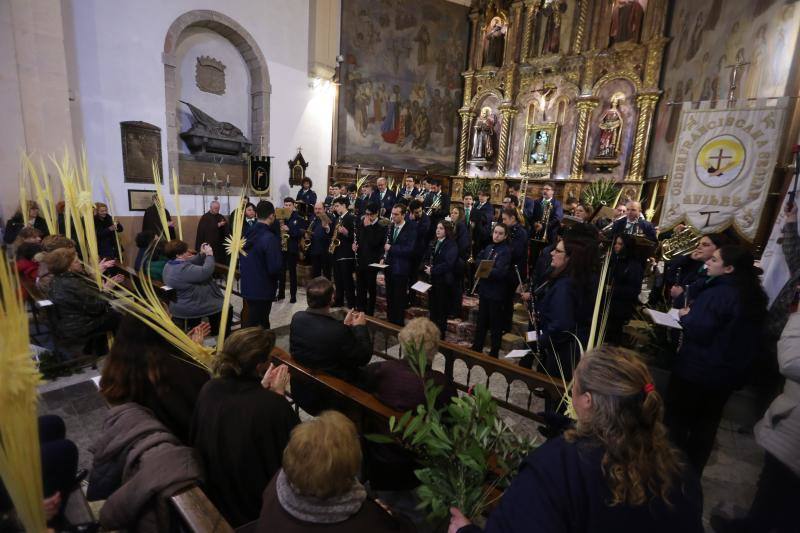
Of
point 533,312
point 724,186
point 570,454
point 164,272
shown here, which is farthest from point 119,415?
point 724,186

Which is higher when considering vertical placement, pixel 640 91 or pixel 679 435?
pixel 640 91

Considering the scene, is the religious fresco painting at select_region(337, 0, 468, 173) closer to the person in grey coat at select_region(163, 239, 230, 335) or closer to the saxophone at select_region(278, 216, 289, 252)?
the saxophone at select_region(278, 216, 289, 252)

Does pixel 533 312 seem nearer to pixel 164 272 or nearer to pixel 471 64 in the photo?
pixel 164 272

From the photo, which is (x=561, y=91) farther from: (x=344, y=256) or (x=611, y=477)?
(x=611, y=477)

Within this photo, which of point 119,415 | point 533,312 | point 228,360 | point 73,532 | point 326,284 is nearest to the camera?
point 73,532

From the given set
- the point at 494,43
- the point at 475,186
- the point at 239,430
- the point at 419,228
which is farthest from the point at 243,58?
the point at 239,430

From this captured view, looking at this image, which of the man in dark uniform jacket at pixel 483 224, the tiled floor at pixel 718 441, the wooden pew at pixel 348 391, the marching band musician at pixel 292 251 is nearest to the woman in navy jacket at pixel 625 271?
the tiled floor at pixel 718 441

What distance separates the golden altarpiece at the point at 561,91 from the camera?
1230cm

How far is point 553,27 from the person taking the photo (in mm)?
13852

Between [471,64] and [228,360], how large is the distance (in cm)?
1619

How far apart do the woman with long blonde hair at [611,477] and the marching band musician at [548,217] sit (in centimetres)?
727

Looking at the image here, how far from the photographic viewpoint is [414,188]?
11.1m

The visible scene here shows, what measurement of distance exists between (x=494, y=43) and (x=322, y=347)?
50.4 feet

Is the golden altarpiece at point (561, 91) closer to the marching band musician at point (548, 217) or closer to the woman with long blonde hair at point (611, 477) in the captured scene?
the marching band musician at point (548, 217)
